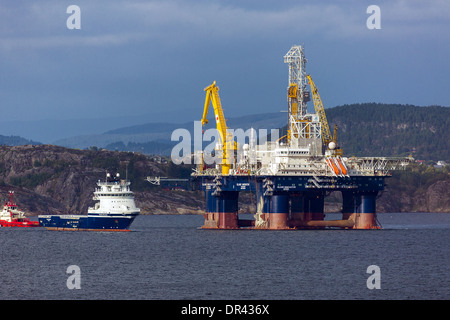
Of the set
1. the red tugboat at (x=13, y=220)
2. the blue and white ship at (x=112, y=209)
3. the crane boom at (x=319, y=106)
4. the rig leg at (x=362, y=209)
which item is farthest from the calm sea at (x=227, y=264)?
the red tugboat at (x=13, y=220)

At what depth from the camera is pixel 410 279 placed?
71.1 m

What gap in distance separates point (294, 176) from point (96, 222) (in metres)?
25.7

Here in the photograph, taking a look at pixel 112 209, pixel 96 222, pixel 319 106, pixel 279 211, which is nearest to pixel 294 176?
pixel 279 211

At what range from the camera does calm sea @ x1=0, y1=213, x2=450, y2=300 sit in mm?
64938

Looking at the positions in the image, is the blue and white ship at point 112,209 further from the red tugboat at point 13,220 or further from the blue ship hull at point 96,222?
the red tugboat at point 13,220

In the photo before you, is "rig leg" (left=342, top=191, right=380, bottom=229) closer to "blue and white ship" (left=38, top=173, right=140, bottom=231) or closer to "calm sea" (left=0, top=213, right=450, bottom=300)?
"calm sea" (left=0, top=213, right=450, bottom=300)

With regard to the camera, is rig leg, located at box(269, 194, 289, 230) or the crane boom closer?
rig leg, located at box(269, 194, 289, 230)

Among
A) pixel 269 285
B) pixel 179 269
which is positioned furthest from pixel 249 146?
pixel 269 285

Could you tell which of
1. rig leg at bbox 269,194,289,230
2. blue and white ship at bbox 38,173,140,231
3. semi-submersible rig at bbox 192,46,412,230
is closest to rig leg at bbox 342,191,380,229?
semi-submersible rig at bbox 192,46,412,230

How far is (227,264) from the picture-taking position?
80.5 m

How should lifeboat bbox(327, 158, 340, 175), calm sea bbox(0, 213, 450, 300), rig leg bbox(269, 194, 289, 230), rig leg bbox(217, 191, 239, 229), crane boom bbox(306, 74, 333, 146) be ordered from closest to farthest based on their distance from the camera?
calm sea bbox(0, 213, 450, 300), lifeboat bbox(327, 158, 340, 175), rig leg bbox(269, 194, 289, 230), rig leg bbox(217, 191, 239, 229), crane boom bbox(306, 74, 333, 146)

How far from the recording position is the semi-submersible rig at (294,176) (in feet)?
355

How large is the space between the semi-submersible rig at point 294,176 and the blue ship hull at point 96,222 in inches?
409

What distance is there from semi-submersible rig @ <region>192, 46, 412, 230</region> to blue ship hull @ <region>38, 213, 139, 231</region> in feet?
34.1
